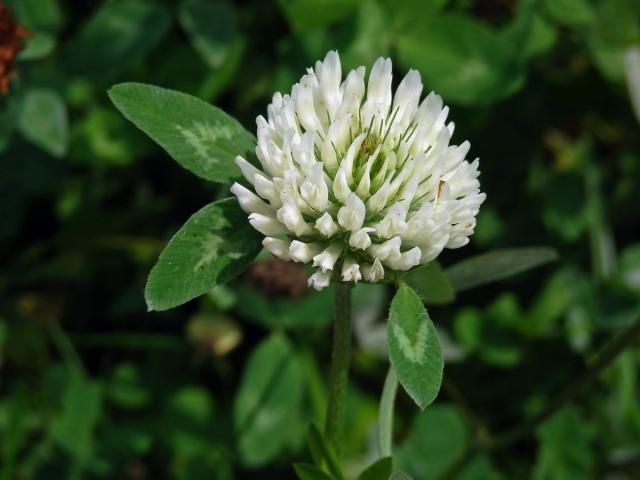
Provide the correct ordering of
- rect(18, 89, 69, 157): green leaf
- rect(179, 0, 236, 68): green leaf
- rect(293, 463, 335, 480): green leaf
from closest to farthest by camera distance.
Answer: rect(293, 463, 335, 480): green leaf, rect(18, 89, 69, 157): green leaf, rect(179, 0, 236, 68): green leaf

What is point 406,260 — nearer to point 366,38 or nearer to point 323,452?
point 323,452

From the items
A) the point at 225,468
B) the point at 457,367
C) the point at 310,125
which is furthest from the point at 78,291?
the point at 310,125

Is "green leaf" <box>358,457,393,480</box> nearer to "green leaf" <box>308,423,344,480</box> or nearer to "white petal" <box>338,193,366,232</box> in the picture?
"green leaf" <box>308,423,344,480</box>

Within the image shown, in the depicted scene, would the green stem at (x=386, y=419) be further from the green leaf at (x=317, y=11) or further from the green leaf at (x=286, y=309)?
the green leaf at (x=317, y=11)

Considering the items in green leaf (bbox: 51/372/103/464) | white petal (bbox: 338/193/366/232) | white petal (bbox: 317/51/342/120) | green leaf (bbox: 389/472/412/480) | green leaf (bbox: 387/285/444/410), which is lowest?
green leaf (bbox: 51/372/103/464)

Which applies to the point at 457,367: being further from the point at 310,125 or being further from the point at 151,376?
the point at 310,125

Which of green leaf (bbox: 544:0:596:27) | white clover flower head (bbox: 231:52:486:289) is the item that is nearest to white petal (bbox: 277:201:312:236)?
white clover flower head (bbox: 231:52:486:289)

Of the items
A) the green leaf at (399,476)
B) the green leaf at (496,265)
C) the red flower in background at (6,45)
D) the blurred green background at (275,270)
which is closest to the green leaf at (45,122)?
the blurred green background at (275,270)
